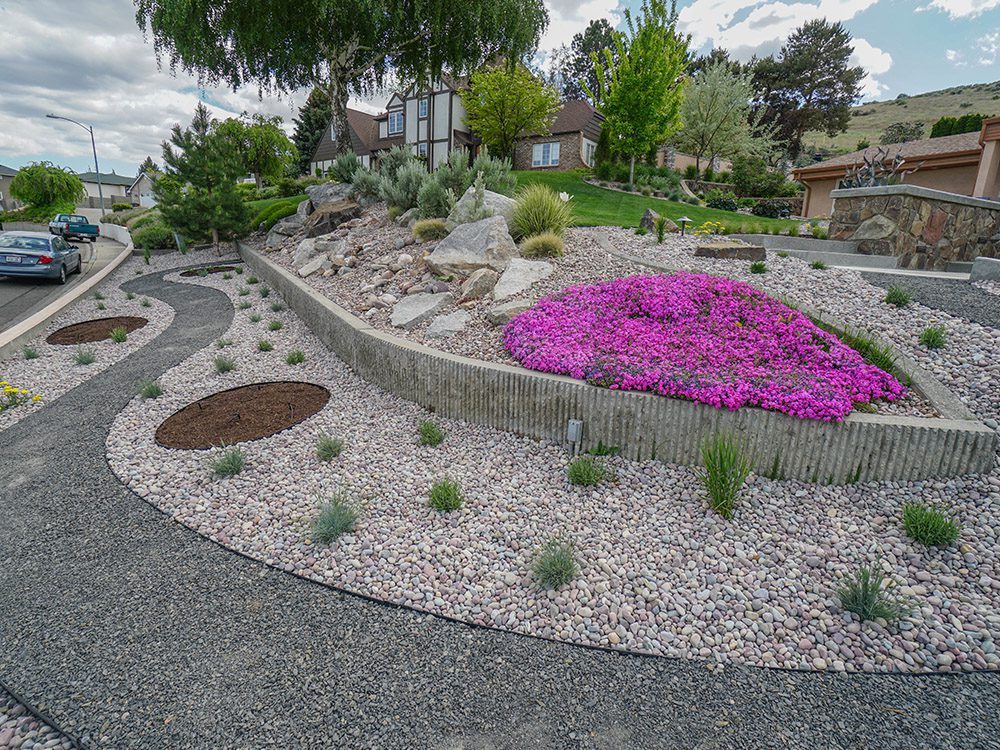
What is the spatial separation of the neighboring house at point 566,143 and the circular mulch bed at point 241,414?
2700 cm

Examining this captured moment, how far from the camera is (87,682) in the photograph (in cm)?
252

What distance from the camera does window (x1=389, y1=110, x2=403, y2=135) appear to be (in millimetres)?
34159

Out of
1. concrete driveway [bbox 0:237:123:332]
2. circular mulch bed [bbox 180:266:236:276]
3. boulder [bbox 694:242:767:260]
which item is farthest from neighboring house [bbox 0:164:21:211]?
boulder [bbox 694:242:767:260]

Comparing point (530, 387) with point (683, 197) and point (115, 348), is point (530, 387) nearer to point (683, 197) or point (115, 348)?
point (115, 348)

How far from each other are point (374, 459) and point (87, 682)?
241 centimetres

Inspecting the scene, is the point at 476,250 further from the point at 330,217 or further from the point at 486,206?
the point at 330,217

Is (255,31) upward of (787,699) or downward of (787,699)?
upward

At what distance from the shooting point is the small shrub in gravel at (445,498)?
3.85m

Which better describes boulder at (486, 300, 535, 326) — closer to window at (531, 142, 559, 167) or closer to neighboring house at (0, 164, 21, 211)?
window at (531, 142, 559, 167)

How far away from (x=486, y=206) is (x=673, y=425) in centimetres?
604

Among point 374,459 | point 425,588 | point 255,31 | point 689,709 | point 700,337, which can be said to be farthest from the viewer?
point 255,31

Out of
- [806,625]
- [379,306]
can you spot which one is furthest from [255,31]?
[806,625]

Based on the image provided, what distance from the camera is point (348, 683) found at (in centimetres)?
251

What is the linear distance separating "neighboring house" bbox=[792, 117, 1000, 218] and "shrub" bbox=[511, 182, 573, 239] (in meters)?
11.5
